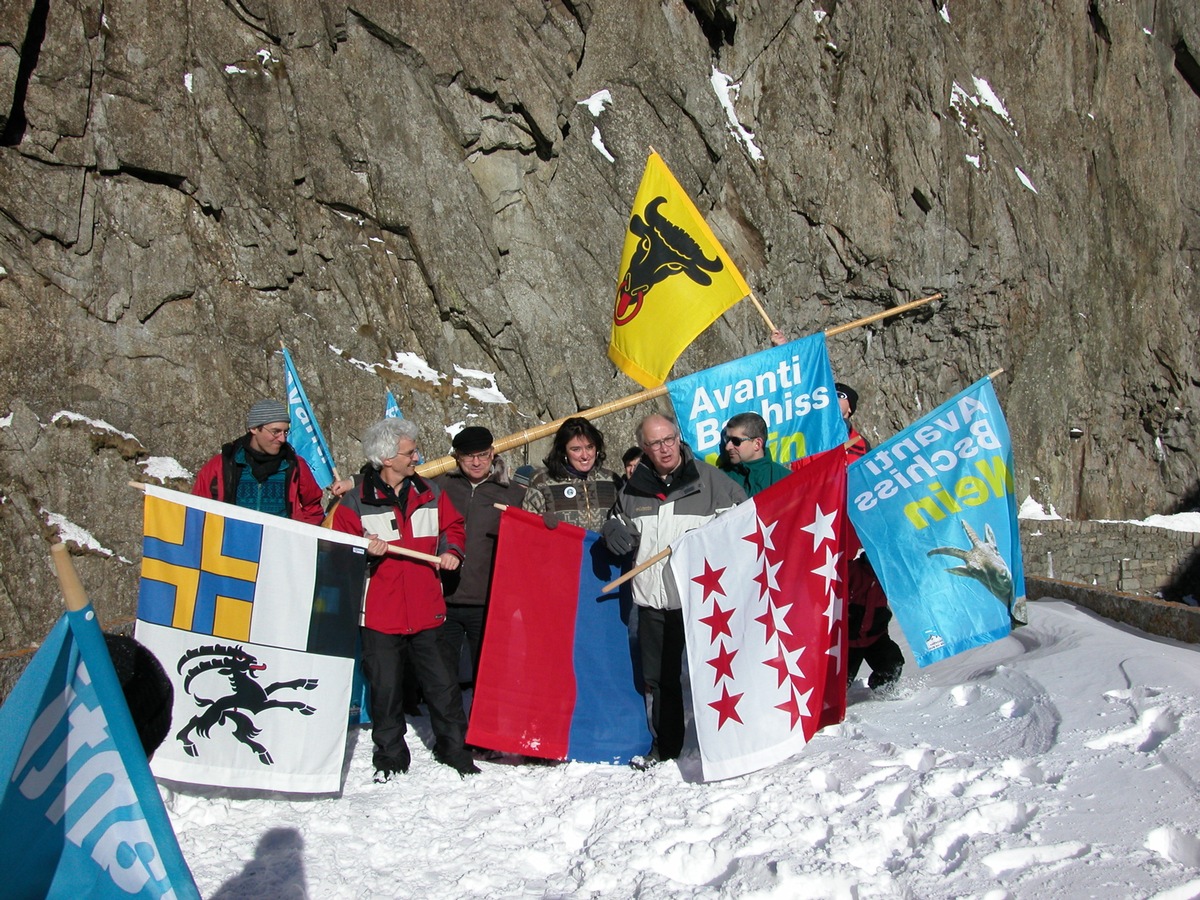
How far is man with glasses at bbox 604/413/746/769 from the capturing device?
4.41 metres

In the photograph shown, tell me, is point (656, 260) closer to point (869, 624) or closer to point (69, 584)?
point (869, 624)

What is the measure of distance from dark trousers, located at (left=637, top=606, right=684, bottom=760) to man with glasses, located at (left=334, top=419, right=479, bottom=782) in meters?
0.95

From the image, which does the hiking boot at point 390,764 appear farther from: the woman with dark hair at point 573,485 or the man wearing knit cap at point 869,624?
the man wearing knit cap at point 869,624

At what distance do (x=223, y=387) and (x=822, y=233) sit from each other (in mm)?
13208

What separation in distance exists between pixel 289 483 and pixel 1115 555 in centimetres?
1984

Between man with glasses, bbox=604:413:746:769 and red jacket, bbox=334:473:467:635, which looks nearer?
man with glasses, bbox=604:413:746:769

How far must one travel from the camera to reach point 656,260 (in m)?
7.27

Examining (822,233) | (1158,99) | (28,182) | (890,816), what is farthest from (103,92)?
(1158,99)

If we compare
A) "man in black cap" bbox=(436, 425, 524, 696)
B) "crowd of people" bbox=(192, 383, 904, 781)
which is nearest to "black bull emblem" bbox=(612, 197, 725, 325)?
"crowd of people" bbox=(192, 383, 904, 781)

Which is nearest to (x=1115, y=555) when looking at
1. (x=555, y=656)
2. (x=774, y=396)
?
(x=774, y=396)

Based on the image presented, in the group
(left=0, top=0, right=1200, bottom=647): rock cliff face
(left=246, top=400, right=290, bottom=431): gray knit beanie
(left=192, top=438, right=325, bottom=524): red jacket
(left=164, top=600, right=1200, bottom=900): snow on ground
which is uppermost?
(left=0, top=0, right=1200, bottom=647): rock cliff face

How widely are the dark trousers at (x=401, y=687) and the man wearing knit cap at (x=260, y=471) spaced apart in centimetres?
100

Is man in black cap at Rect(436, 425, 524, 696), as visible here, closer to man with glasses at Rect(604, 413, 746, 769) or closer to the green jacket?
man with glasses at Rect(604, 413, 746, 769)

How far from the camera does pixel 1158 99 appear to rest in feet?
92.5
